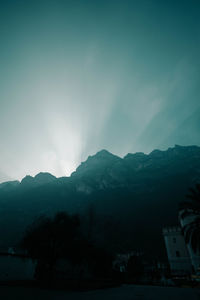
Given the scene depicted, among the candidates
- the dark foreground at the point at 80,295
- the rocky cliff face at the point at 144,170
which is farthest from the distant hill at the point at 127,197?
the dark foreground at the point at 80,295

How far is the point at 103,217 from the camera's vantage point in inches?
3799

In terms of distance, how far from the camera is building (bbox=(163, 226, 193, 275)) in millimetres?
42906

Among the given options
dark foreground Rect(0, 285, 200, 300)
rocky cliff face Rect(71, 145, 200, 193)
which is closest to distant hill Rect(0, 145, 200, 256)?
rocky cliff face Rect(71, 145, 200, 193)

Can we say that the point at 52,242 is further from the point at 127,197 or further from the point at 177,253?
the point at 127,197

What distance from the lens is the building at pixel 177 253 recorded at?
42906 mm

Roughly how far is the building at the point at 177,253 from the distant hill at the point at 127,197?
3363 cm

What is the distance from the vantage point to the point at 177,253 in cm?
4516

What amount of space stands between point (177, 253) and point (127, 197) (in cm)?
A: 7396

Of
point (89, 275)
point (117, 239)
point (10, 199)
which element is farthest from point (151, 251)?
point (10, 199)

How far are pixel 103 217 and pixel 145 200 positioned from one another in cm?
3220

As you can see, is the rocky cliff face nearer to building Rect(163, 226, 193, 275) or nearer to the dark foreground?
building Rect(163, 226, 193, 275)

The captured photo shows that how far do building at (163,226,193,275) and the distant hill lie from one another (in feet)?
110

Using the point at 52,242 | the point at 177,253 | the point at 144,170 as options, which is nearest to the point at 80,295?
the point at 52,242

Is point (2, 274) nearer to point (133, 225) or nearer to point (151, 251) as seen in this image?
point (151, 251)
